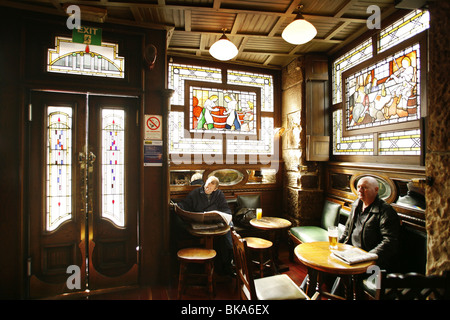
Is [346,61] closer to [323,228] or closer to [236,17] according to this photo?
[236,17]

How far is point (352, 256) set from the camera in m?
2.37

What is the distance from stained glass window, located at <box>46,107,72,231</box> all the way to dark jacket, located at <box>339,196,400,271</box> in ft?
12.8

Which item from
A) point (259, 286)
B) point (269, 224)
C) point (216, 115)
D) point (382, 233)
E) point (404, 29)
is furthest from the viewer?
point (216, 115)

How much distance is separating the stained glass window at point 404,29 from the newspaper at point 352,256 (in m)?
2.81

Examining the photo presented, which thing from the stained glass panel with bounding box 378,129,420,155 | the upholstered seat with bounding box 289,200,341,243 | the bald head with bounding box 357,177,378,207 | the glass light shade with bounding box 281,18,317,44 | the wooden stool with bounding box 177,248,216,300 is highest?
the glass light shade with bounding box 281,18,317,44

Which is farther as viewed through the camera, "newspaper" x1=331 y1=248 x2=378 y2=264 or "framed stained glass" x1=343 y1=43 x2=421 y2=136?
"framed stained glass" x1=343 y1=43 x2=421 y2=136

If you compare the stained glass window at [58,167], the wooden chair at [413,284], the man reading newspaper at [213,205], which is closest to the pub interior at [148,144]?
the stained glass window at [58,167]

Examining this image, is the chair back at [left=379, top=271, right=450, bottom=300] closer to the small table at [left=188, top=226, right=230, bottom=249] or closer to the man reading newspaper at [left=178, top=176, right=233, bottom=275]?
the small table at [left=188, top=226, right=230, bottom=249]

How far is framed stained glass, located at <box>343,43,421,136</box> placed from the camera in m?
3.05

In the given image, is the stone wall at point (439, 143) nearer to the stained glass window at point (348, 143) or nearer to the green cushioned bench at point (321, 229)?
the stained glass window at point (348, 143)

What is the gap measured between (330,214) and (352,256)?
1.98 meters

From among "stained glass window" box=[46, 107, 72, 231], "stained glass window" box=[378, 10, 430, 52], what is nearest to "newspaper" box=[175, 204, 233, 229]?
"stained glass window" box=[46, 107, 72, 231]

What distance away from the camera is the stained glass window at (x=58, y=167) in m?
3.24

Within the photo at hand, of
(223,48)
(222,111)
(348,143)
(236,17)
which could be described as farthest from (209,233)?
(236,17)
